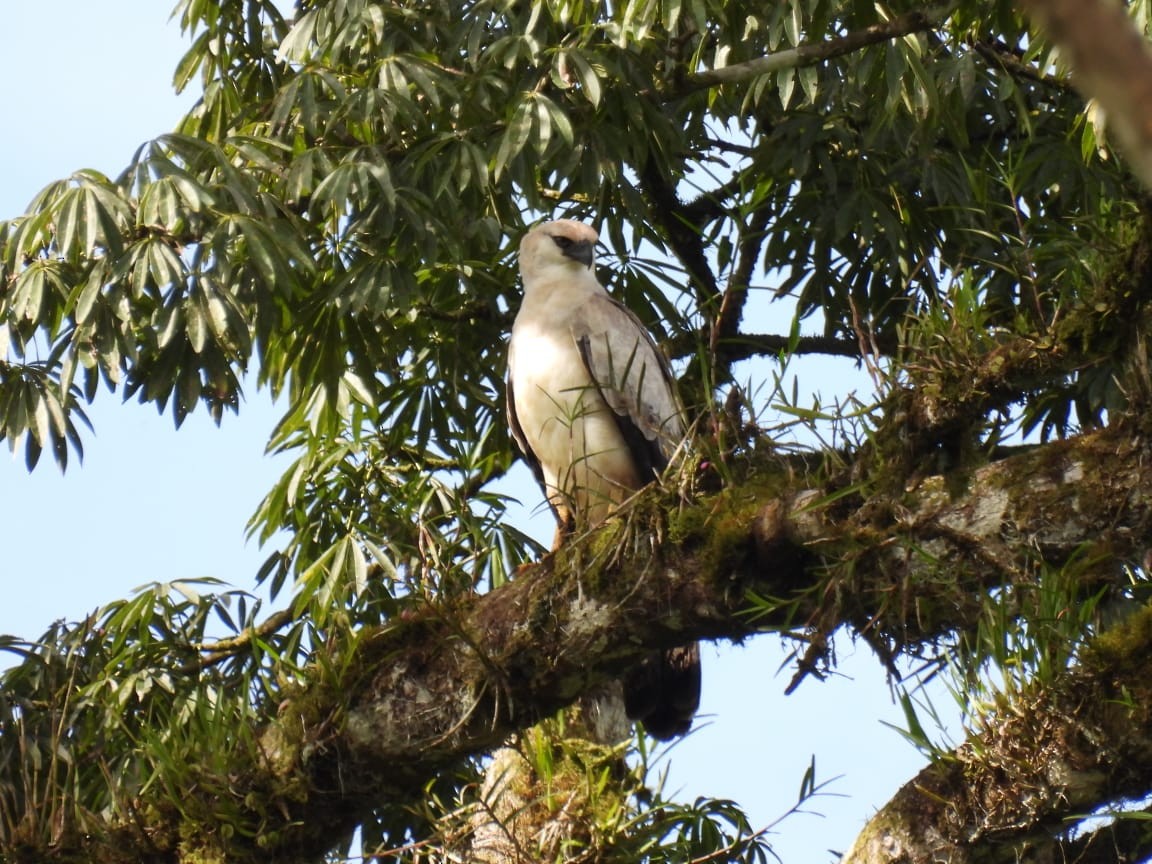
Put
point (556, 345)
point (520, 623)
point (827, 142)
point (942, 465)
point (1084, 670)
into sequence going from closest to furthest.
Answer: point (1084, 670) < point (942, 465) < point (520, 623) < point (556, 345) < point (827, 142)

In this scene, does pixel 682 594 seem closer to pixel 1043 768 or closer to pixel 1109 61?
pixel 1043 768

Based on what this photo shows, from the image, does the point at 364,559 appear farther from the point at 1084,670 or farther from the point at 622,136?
the point at 1084,670

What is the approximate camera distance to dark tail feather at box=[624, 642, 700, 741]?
13.0 ft

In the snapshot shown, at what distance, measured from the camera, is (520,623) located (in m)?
3.20

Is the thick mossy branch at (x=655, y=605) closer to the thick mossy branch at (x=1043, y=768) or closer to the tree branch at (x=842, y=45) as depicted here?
the thick mossy branch at (x=1043, y=768)

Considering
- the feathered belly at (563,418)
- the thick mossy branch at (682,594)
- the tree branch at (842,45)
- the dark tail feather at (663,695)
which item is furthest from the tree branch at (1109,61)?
the feathered belly at (563,418)

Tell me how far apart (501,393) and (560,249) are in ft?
2.08

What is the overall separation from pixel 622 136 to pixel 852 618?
204 centimetres

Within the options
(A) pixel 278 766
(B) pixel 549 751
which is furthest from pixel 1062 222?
(A) pixel 278 766

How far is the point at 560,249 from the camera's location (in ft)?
17.1

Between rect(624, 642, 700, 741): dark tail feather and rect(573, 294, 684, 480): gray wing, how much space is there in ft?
2.59

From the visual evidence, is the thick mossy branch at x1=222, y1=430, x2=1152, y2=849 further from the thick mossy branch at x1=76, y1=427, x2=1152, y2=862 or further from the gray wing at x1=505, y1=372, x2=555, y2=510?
the gray wing at x1=505, y1=372, x2=555, y2=510

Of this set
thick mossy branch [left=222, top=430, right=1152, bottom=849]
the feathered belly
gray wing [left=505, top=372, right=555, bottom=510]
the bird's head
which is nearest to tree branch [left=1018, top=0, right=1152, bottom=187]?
thick mossy branch [left=222, top=430, right=1152, bottom=849]

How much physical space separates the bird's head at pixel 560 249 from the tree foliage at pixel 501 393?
0.41 ft
